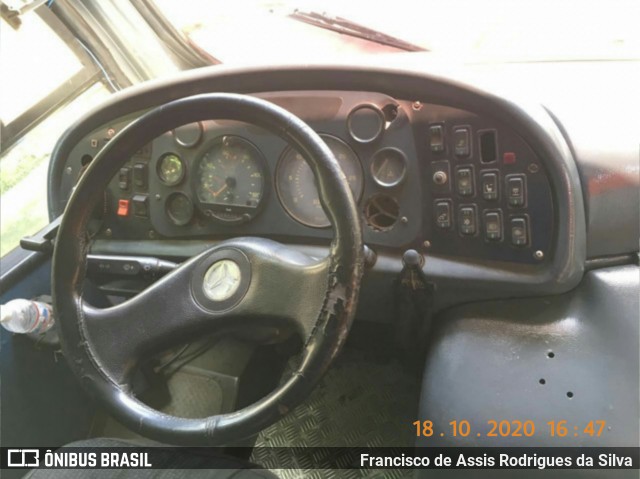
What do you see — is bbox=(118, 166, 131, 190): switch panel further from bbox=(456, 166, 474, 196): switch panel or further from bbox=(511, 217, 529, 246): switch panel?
bbox=(511, 217, 529, 246): switch panel

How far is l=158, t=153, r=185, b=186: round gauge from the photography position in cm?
137

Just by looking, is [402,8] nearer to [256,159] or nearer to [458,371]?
[256,159]

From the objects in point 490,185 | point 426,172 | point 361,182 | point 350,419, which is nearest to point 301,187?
point 361,182

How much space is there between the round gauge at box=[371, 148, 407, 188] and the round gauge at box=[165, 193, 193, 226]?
1.66 ft

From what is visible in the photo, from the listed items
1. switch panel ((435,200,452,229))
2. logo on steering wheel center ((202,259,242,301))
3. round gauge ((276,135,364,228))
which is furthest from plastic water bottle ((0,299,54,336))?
switch panel ((435,200,452,229))

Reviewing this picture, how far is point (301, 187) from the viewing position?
129cm

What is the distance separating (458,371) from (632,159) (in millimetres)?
557

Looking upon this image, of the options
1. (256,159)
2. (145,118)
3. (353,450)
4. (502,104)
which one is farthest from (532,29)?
(353,450)

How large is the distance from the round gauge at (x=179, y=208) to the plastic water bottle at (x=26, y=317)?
440mm

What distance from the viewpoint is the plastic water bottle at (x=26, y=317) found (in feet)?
4.38

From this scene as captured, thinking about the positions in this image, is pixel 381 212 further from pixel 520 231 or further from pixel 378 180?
pixel 520 231

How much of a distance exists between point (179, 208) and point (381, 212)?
553mm

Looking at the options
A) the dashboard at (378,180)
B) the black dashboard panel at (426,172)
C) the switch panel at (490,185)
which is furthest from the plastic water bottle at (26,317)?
the switch panel at (490,185)

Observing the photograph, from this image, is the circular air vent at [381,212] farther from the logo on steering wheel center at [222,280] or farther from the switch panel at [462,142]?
the logo on steering wheel center at [222,280]
